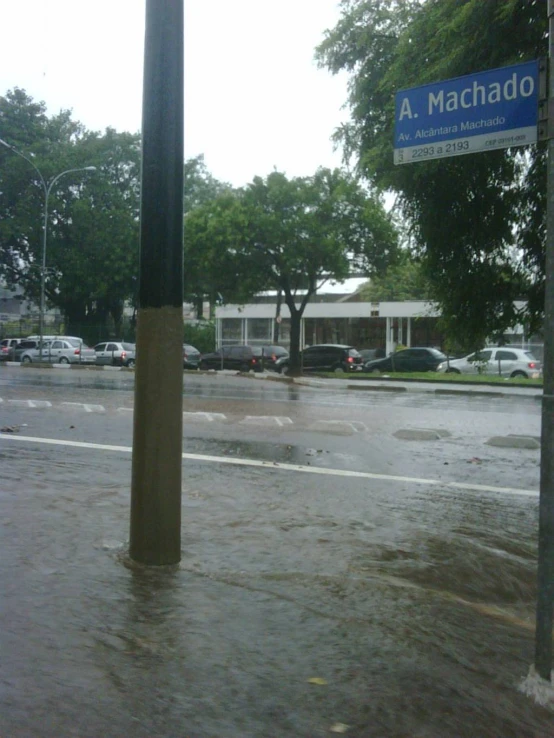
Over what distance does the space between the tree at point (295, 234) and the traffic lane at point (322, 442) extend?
61.8 ft

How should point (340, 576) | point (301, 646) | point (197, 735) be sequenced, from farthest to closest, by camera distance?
point (340, 576)
point (301, 646)
point (197, 735)

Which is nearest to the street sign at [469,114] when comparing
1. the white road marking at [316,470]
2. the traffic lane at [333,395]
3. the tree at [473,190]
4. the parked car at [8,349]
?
the tree at [473,190]

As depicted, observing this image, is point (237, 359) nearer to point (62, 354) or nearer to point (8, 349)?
point (62, 354)

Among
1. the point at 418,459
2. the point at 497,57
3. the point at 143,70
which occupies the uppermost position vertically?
the point at 497,57

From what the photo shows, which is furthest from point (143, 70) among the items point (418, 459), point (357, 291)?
point (357, 291)

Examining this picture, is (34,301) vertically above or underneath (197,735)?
above

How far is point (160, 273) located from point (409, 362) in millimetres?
34847

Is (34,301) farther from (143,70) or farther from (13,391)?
(143,70)

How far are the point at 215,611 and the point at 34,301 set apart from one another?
57.9 meters

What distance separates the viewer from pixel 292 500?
828 cm

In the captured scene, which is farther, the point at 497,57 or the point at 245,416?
the point at 245,416

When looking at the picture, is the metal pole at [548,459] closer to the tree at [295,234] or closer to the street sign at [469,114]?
the street sign at [469,114]

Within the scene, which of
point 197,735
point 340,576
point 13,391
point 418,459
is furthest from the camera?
point 13,391

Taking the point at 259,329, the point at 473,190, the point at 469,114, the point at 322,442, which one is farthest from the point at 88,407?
the point at 259,329
